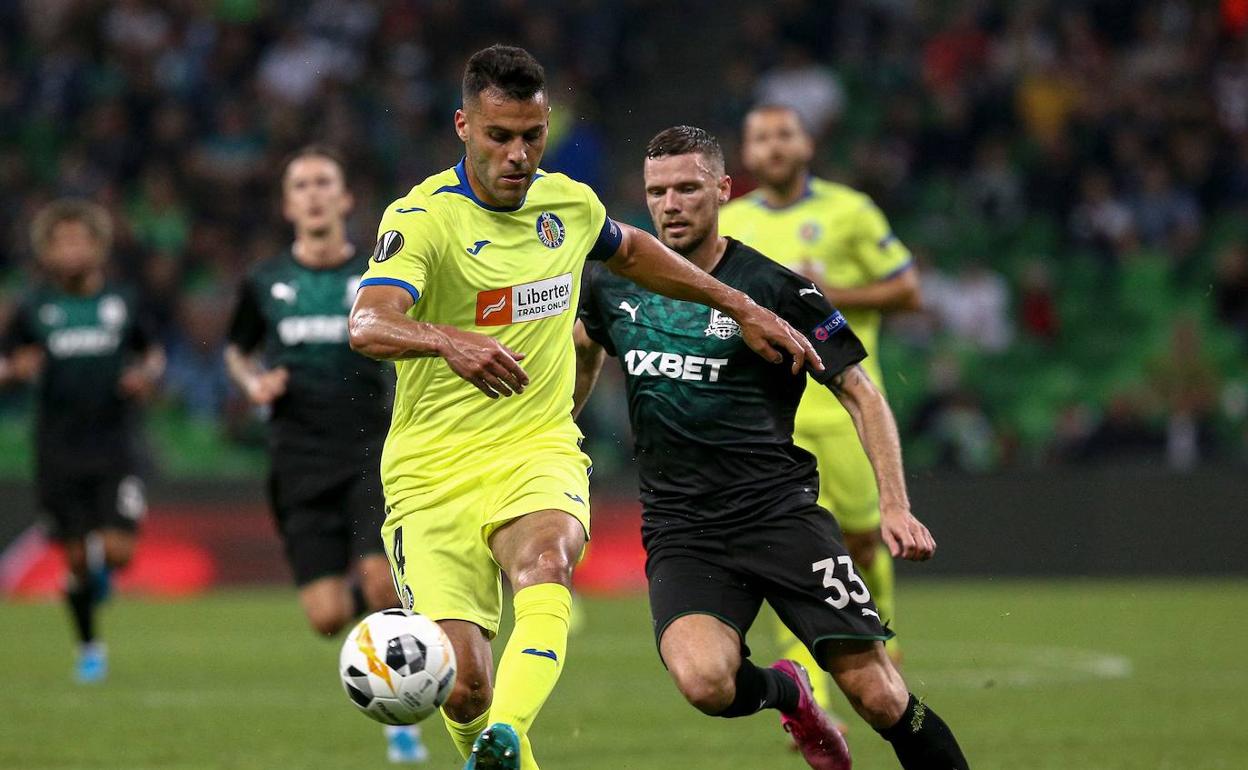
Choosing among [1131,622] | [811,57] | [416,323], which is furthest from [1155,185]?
[416,323]

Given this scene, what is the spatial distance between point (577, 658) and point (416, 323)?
725 cm

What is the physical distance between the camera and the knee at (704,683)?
582cm

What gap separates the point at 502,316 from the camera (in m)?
5.75

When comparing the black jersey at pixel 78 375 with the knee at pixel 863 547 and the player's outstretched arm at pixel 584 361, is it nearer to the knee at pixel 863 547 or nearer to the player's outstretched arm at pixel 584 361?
the knee at pixel 863 547

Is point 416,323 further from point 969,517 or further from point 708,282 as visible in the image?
point 969,517

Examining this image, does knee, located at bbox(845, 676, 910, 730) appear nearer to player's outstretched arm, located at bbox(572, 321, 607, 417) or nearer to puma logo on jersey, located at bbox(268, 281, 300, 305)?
player's outstretched arm, located at bbox(572, 321, 607, 417)

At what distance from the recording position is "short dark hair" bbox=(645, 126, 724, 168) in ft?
20.9

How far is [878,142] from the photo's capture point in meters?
19.6

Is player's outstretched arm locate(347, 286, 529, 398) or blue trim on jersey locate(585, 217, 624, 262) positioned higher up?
blue trim on jersey locate(585, 217, 624, 262)

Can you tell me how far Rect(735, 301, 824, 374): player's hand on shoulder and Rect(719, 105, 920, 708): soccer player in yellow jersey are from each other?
2579 millimetres

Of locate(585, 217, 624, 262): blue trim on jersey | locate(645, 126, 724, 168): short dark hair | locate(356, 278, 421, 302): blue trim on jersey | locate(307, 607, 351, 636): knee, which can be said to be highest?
locate(645, 126, 724, 168): short dark hair

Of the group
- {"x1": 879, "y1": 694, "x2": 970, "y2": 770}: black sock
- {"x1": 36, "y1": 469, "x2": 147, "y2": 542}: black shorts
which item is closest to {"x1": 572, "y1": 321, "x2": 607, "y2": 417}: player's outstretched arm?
{"x1": 879, "y1": 694, "x2": 970, "y2": 770}: black sock

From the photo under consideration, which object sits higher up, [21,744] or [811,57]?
[811,57]

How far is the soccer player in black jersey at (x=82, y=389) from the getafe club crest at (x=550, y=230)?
21.0ft
